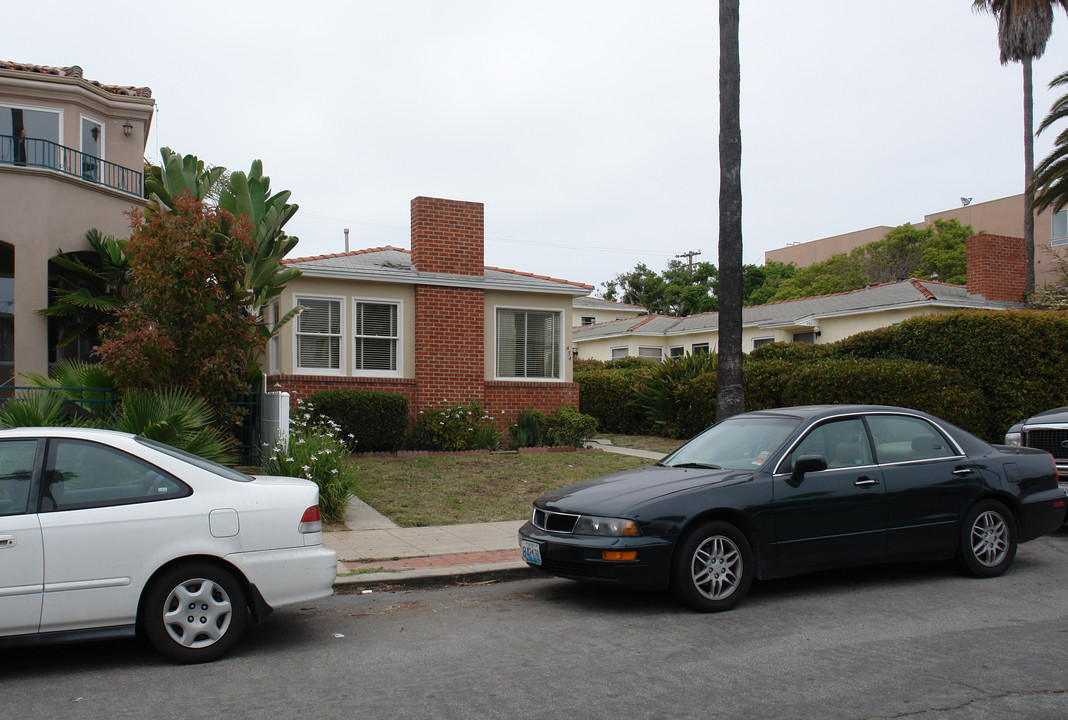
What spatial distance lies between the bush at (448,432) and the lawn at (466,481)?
2.38 feet

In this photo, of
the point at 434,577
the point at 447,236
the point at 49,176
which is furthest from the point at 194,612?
the point at 49,176

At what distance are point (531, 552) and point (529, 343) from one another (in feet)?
38.6

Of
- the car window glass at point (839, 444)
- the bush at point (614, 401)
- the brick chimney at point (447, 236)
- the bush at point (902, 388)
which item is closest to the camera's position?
the car window glass at point (839, 444)

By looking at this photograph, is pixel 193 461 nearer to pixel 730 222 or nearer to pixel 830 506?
pixel 830 506

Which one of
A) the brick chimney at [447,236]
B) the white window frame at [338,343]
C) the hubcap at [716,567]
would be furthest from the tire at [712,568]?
the brick chimney at [447,236]

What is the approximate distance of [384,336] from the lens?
17.1m

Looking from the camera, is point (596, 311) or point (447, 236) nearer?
point (447, 236)

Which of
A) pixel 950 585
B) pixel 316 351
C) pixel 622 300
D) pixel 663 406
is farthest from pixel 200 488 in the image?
pixel 622 300

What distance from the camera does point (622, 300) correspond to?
205 ft

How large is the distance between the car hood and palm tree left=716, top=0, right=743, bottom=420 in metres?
3.70

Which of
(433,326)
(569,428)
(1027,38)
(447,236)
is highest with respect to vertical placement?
(1027,38)

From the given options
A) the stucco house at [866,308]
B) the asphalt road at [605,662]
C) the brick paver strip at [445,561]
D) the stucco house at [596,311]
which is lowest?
the asphalt road at [605,662]

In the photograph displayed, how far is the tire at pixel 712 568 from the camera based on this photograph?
6.33 meters

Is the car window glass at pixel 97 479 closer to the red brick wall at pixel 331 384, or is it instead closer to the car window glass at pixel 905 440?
the car window glass at pixel 905 440
